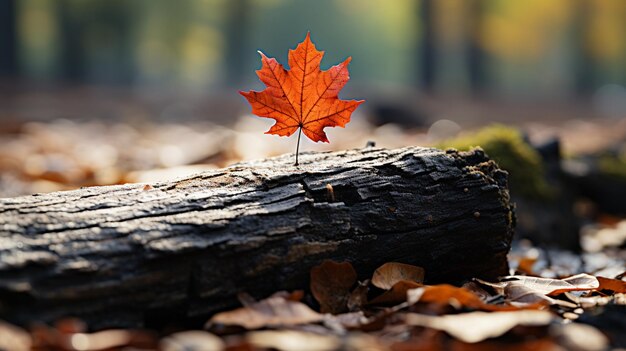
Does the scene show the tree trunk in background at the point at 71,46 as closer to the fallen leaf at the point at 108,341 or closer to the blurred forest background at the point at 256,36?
the blurred forest background at the point at 256,36

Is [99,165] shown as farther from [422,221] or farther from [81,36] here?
[81,36]

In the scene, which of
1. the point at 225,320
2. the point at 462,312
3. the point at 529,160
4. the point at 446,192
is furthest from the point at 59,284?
the point at 529,160

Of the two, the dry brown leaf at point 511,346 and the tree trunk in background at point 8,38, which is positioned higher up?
the tree trunk in background at point 8,38

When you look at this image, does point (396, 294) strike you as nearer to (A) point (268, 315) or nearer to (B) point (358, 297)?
(B) point (358, 297)

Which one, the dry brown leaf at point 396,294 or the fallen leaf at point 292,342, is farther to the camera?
the dry brown leaf at point 396,294

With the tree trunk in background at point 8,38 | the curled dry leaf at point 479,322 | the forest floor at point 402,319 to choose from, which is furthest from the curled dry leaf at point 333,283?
the tree trunk in background at point 8,38

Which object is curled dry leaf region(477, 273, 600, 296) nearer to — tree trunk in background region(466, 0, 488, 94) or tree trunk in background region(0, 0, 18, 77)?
tree trunk in background region(0, 0, 18, 77)

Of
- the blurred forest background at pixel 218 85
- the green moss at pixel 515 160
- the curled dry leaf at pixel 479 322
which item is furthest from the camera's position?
the blurred forest background at pixel 218 85
